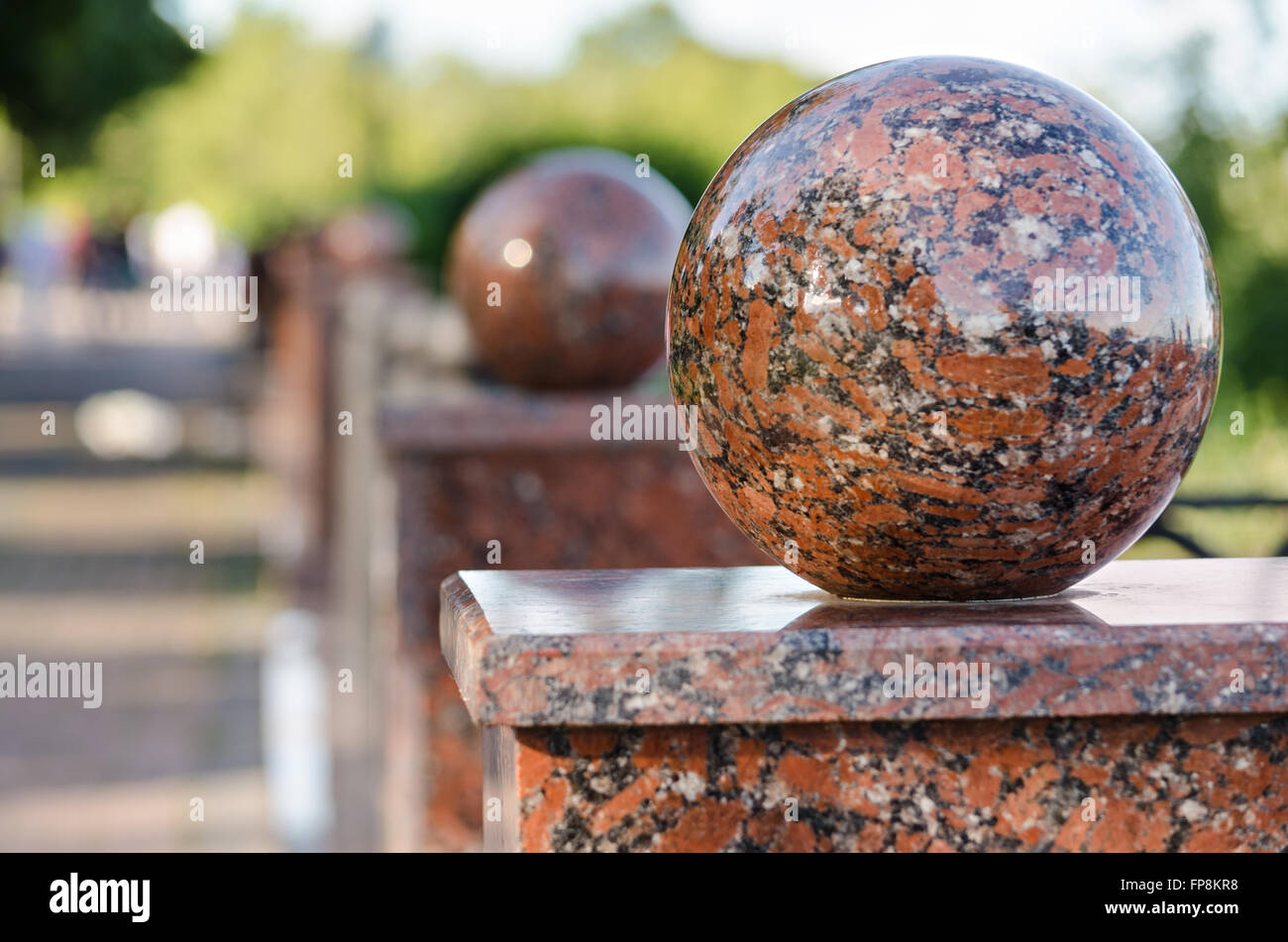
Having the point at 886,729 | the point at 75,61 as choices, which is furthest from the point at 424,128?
the point at 886,729

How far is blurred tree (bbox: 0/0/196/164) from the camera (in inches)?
779

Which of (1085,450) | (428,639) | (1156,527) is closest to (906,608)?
(1085,450)

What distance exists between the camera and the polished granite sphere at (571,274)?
6270mm

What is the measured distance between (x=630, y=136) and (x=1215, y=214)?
5505 millimetres

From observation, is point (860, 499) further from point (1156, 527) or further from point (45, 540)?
point (45, 540)
